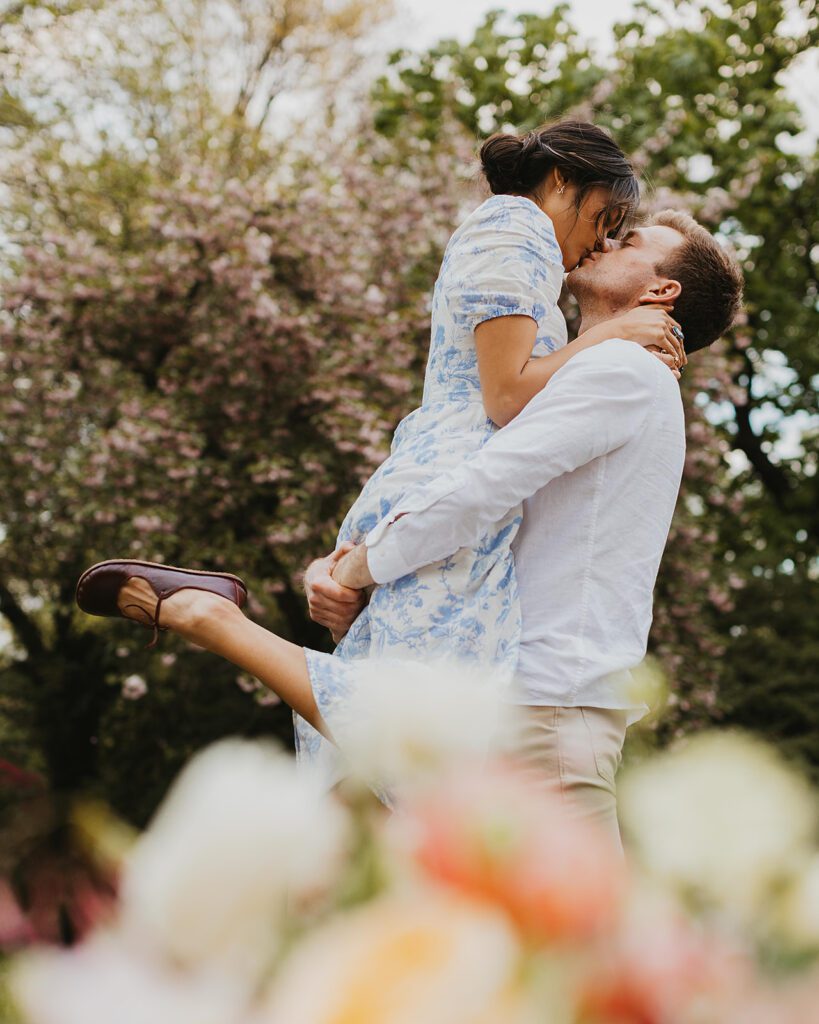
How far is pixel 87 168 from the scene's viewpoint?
9.65 m

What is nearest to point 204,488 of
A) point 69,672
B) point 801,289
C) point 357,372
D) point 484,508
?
point 357,372

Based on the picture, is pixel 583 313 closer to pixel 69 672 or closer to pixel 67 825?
pixel 67 825

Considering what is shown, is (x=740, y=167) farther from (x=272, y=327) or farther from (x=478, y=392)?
(x=478, y=392)

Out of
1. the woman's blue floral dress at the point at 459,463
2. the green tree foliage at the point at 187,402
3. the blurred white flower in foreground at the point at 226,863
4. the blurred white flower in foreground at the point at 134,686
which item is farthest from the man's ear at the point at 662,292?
the blurred white flower in foreground at the point at 134,686

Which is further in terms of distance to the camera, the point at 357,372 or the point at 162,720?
the point at 162,720

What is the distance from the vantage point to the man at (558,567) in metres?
1.88

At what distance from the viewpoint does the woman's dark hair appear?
2.25 metres

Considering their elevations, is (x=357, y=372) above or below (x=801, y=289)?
below

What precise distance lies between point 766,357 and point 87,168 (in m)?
7.09

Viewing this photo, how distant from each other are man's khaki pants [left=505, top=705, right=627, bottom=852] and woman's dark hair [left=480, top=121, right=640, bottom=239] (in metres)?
1.06

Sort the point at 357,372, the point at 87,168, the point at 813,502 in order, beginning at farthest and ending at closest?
the point at 813,502 < the point at 87,168 < the point at 357,372

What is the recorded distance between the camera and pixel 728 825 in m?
0.52

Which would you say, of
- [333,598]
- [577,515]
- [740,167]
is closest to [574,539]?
[577,515]

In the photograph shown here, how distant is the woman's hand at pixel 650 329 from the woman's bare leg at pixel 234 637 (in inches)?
35.2
